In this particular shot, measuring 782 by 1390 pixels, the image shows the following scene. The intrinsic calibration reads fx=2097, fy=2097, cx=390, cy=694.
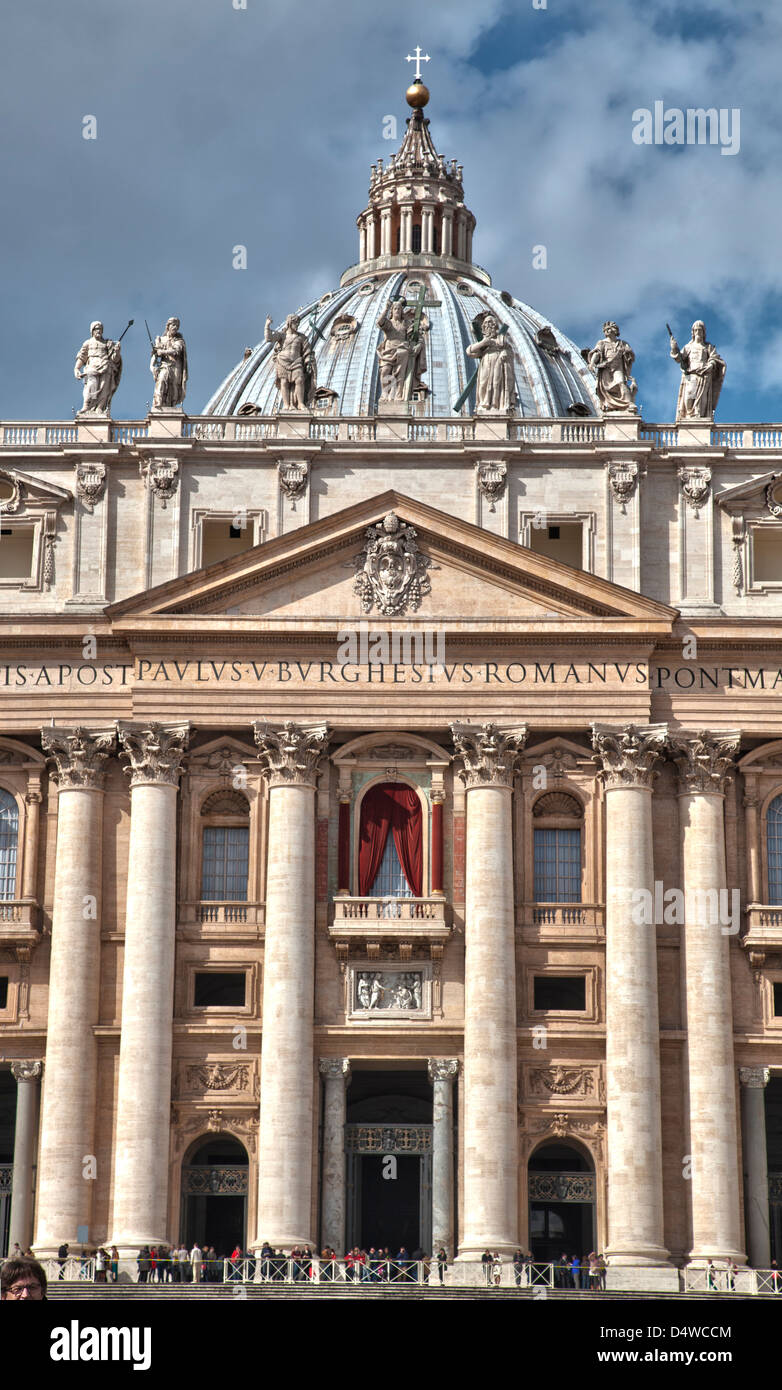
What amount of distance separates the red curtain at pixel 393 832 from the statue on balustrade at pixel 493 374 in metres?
10.6

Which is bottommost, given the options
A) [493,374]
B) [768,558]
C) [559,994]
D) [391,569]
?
[559,994]

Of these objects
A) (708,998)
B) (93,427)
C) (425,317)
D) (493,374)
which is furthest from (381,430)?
(425,317)

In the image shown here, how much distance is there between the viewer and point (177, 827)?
173 ft

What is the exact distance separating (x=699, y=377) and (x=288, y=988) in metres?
19.6

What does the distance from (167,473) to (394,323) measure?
729 centimetres

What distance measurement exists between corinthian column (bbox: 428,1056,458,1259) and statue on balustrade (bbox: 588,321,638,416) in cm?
1777

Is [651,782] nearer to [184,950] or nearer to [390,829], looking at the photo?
[390,829]

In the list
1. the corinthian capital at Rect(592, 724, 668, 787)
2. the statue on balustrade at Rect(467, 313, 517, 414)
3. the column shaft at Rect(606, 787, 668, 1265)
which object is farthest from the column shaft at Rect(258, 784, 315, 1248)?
the statue on balustrade at Rect(467, 313, 517, 414)

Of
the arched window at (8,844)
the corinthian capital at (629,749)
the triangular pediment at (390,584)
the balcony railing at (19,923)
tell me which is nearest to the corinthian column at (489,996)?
the corinthian capital at (629,749)

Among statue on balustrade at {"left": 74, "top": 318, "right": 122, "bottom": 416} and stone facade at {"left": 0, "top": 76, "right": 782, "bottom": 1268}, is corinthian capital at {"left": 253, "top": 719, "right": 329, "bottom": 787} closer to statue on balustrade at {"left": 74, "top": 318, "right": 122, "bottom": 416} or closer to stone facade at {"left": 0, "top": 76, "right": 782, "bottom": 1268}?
stone facade at {"left": 0, "top": 76, "right": 782, "bottom": 1268}

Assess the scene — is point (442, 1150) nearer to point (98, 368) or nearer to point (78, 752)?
point (78, 752)

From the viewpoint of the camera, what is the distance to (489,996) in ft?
165

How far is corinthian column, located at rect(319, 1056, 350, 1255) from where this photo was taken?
163 feet
